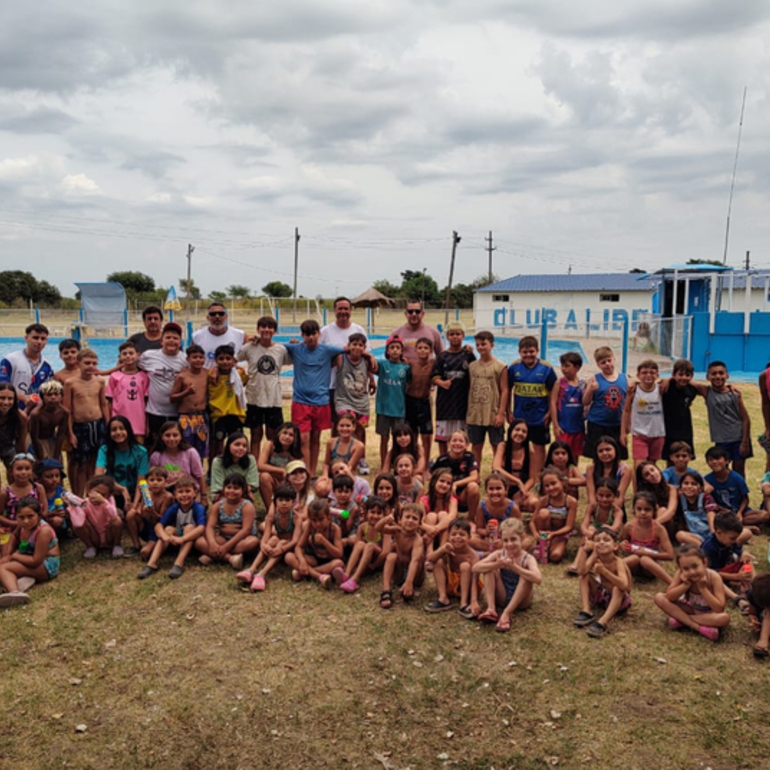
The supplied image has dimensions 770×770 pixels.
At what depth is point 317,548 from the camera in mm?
5621

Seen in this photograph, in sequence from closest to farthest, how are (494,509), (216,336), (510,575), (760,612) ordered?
(760,612)
(510,575)
(494,509)
(216,336)

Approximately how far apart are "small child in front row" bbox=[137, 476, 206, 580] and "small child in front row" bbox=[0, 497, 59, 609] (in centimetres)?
68

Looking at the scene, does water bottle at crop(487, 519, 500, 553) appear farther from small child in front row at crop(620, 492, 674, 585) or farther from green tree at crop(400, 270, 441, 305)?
green tree at crop(400, 270, 441, 305)

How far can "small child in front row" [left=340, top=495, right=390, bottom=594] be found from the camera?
5.49 metres

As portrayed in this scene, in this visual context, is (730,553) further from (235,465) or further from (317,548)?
(235,465)

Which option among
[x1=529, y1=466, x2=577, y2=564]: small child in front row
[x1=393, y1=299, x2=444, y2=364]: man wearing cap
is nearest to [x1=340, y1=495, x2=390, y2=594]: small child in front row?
[x1=529, y1=466, x2=577, y2=564]: small child in front row

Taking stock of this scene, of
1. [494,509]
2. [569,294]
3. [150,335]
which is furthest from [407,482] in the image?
[569,294]

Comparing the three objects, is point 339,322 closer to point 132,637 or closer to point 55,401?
point 55,401

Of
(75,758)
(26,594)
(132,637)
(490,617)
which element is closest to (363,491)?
(490,617)

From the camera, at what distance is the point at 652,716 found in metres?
3.88

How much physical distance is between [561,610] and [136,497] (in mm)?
3424

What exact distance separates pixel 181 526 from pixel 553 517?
297 centimetres

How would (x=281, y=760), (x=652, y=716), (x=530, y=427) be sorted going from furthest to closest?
(x=530, y=427), (x=652, y=716), (x=281, y=760)

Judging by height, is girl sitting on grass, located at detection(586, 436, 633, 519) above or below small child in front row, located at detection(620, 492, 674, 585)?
above
